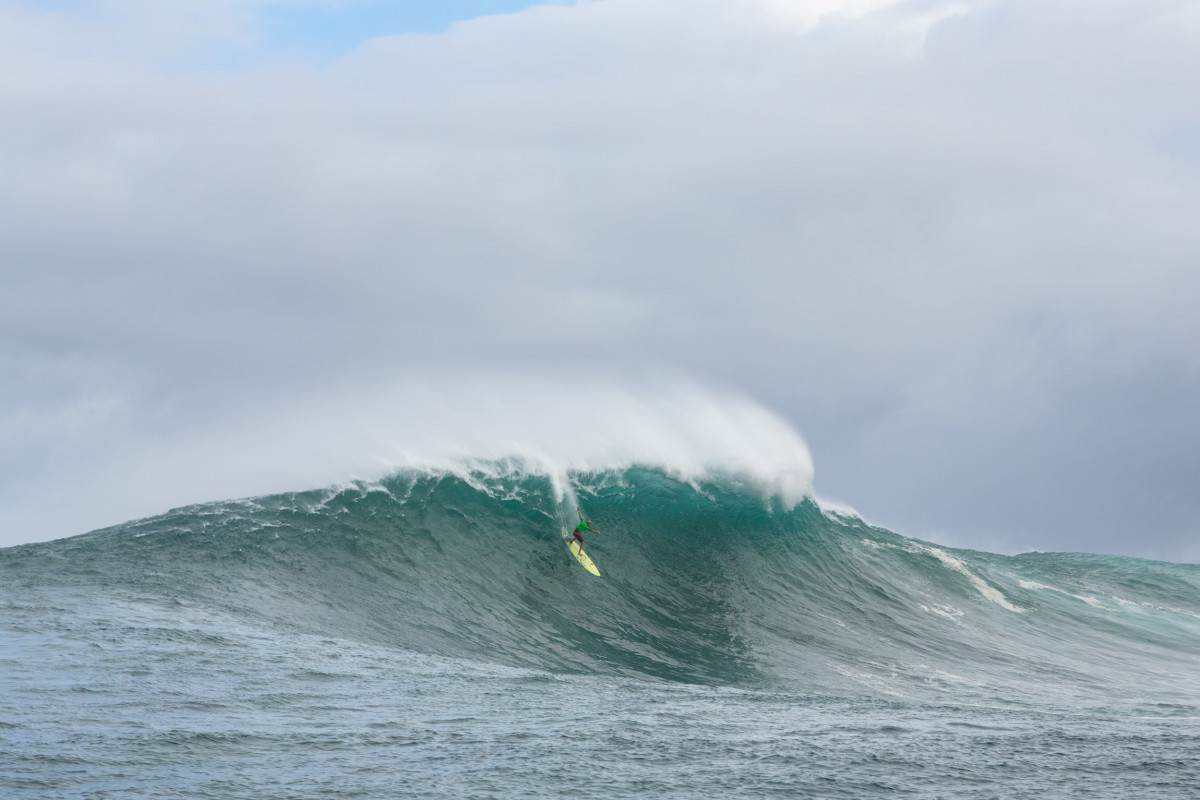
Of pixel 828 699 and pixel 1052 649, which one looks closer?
pixel 828 699

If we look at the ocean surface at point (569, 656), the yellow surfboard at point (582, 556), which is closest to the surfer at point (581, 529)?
the yellow surfboard at point (582, 556)

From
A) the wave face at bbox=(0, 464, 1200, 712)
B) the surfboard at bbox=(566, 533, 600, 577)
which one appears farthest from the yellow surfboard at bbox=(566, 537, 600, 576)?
the wave face at bbox=(0, 464, 1200, 712)

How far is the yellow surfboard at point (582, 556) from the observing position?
53.7 ft

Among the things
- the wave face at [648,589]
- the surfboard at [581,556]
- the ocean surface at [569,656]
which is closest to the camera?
the ocean surface at [569,656]

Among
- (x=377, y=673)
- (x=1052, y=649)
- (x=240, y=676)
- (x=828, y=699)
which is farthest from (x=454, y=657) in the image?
(x=1052, y=649)

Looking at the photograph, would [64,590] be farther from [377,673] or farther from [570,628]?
[570,628]

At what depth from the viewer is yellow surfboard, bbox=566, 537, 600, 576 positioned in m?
16.4

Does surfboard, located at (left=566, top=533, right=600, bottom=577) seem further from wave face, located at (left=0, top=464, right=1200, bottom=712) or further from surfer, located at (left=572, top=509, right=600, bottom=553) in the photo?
wave face, located at (left=0, top=464, right=1200, bottom=712)

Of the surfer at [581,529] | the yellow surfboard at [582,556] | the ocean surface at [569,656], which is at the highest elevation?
the surfer at [581,529]

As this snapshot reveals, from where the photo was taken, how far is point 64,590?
12.8m

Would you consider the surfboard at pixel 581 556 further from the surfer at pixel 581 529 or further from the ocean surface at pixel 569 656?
the ocean surface at pixel 569 656

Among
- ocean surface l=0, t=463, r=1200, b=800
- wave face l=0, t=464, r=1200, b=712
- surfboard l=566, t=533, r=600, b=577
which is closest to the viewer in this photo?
ocean surface l=0, t=463, r=1200, b=800

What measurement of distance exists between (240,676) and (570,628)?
5.13 metres

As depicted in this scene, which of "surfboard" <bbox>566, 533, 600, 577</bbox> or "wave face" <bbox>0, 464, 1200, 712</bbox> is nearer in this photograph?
"wave face" <bbox>0, 464, 1200, 712</bbox>
